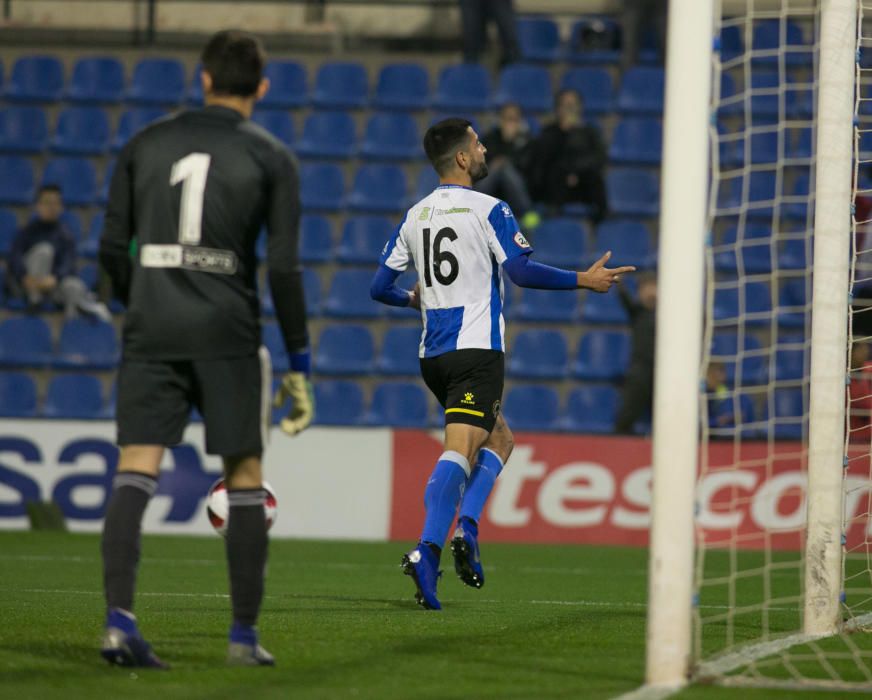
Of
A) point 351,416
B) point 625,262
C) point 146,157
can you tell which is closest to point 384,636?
point 146,157

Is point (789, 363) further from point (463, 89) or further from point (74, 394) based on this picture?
point (74, 394)

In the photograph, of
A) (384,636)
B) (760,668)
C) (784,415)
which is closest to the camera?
(760,668)

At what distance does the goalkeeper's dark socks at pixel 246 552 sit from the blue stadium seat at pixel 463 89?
40.3ft

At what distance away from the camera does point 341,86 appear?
1686 cm

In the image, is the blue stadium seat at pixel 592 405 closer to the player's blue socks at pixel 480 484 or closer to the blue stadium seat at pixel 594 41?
the blue stadium seat at pixel 594 41

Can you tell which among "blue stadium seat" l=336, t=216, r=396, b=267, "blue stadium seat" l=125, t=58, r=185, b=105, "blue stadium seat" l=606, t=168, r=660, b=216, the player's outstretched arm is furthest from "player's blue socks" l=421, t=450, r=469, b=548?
"blue stadium seat" l=125, t=58, r=185, b=105

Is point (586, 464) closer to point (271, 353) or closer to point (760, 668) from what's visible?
point (271, 353)

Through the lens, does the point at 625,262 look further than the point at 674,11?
Yes

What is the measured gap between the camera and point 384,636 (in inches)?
215

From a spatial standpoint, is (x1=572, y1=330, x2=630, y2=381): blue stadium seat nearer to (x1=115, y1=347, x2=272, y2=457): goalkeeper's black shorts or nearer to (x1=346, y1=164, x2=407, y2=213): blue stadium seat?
(x1=346, y1=164, x2=407, y2=213): blue stadium seat

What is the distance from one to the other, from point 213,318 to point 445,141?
2.60m

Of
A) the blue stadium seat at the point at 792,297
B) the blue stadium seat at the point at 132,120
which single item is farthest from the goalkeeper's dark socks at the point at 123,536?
the blue stadium seat at the point at 132,120

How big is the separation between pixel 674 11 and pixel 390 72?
12.7 metres

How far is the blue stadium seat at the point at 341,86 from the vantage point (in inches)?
656
